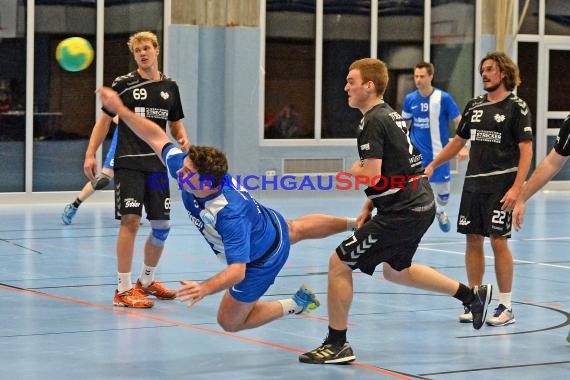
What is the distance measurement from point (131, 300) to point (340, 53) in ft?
40.8

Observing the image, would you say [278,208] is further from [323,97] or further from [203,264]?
[203,264]

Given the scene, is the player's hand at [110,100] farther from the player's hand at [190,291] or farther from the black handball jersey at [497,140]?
the black handball jersey at [497,140]

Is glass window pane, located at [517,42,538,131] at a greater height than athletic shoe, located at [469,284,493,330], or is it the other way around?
glass window pane, located at [517,42,538,131]

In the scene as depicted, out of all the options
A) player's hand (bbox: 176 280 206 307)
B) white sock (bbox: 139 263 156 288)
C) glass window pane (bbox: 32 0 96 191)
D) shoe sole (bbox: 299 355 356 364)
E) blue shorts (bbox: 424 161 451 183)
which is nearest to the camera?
player's hand (bbox: 176 280 206 307)

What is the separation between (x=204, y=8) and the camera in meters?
19.3

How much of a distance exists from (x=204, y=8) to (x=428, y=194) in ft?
40.8

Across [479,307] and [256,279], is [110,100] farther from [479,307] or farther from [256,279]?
[479,307]

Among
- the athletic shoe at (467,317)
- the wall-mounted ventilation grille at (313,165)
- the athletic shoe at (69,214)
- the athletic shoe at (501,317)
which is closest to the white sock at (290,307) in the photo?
the athletic shoe at (467,317)

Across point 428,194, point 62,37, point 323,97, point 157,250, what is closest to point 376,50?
point 323,97

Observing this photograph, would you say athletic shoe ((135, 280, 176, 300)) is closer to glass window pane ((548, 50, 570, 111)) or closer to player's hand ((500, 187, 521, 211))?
player's hand ((500, 187, 521, 211))

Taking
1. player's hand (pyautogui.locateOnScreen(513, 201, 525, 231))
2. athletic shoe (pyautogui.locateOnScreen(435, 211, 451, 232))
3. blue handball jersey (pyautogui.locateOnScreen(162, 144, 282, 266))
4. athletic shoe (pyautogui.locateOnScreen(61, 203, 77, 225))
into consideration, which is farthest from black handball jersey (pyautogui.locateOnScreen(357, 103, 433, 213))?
athletic shoe (pyautogui.locateOnScreen(61, 203, 77, 225))

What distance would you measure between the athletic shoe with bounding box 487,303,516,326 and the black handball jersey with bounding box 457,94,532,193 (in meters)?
0.86

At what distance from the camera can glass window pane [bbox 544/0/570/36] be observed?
22.4 m

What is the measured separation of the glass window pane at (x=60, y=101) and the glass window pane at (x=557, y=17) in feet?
29.4
